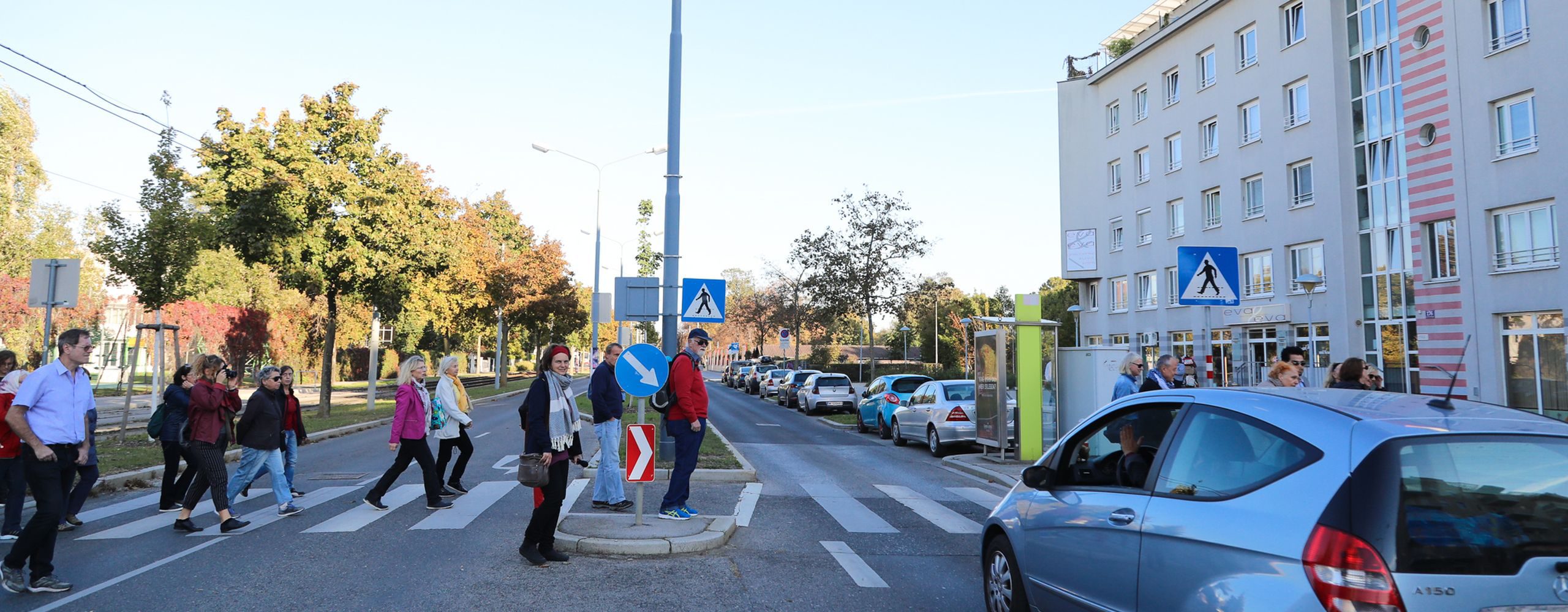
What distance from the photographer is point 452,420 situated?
1069 cm

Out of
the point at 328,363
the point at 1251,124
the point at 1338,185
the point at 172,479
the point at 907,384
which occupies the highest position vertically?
the point at 1251,124

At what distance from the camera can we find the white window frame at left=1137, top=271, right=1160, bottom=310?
35.7 meters

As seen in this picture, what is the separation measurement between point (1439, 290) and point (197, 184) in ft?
101

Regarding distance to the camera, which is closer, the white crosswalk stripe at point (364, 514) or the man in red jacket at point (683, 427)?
the white crosswalk stripe at point (364, 514)

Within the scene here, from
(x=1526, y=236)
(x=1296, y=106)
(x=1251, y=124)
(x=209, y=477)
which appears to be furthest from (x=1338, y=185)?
(x=209, y=477)

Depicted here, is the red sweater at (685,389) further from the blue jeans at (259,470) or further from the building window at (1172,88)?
the building window at (1172,88)

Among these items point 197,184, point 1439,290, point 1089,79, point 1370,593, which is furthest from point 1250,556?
point 1089,79

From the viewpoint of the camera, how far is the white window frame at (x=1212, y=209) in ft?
108

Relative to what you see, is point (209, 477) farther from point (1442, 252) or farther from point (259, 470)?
point (1442, 252)

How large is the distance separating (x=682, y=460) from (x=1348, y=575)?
21.0ft

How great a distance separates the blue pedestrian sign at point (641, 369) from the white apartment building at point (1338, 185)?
935 centimetres

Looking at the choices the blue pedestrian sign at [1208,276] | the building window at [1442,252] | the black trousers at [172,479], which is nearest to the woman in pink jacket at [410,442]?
the black trousers at [172,479]

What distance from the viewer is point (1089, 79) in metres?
41.0

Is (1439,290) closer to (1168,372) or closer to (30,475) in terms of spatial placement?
(1168,372)
